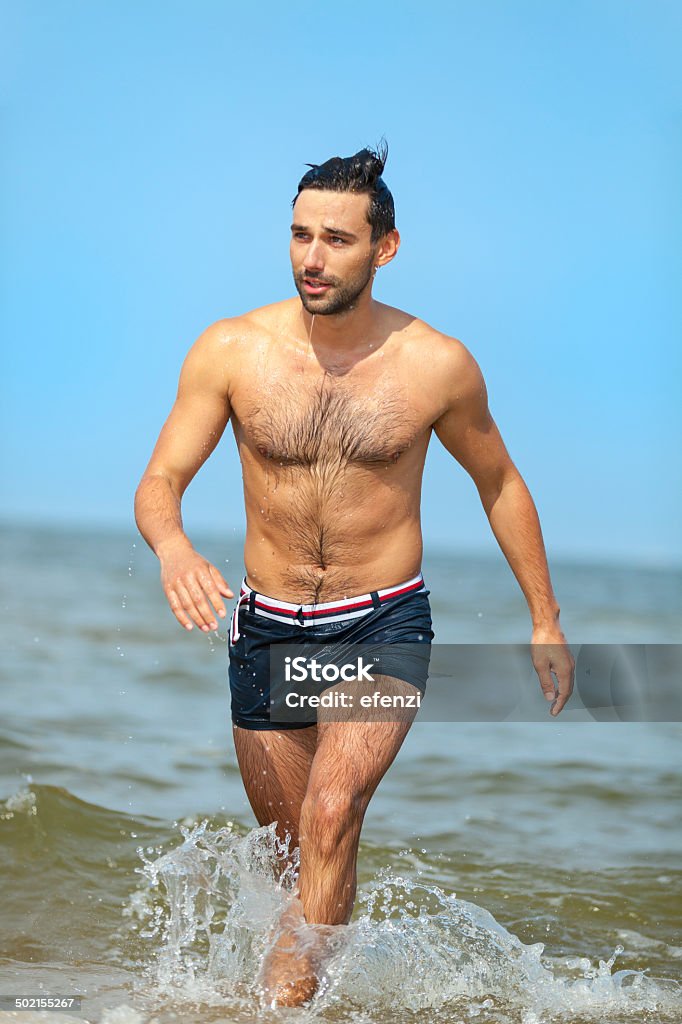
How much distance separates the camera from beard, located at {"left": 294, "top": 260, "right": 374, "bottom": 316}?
14.1 feet

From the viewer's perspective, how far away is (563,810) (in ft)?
26.3

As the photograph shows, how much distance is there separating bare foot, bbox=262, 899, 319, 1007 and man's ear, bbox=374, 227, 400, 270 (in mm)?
2163

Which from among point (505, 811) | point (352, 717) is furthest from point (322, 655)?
point (505, 811)

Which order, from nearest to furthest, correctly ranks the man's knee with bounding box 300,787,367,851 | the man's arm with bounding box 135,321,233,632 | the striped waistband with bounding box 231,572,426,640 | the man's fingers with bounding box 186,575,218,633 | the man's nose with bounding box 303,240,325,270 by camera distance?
the man's fingers with bounding box 186,575,218,633, the man's knee with bounding box 300,787,367,851, the man's arm with bounding box 135,321,233,632, the man's nose with bounding box 303,240,325,270, the striped waistband with bounding box 231,572,426,640

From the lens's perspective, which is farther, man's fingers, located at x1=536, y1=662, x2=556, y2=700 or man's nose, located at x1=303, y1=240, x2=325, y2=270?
man's fingers, located at x1=536, y1=662, x2=556, y2=700

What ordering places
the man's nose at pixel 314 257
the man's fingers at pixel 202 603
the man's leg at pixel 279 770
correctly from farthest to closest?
the man's leg at pixel 279 770, the man's nose at pixel 314 257, the man's fingers at pixel 202 603

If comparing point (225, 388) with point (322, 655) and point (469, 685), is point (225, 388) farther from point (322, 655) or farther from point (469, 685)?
point (469, 685)

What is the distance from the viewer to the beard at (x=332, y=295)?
4285 mm

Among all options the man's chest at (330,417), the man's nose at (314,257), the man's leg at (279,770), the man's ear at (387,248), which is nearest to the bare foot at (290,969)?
the man's leg at (279,770)

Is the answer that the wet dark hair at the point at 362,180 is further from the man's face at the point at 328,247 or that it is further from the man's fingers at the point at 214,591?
the man's fingers at the point at 214,591

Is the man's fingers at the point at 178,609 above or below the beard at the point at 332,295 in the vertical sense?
below

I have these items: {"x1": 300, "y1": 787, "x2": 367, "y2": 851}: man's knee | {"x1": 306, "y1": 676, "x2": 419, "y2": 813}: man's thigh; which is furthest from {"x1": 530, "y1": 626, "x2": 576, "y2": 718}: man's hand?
{"x1": 300, "y1": 787, "x2": 367, "y2": 851}: man's knee

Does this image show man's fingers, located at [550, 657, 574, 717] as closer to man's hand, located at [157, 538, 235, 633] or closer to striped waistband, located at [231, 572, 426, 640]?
striped waistband, located at [231, 572, 426, 640]

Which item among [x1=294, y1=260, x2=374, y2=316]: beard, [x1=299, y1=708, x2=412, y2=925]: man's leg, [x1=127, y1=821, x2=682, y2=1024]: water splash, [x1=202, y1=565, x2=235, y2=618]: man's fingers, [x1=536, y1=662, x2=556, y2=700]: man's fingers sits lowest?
[x1=127, y1=821, x2=682, y2=1024]: water splash
